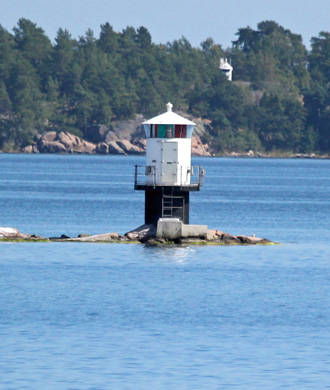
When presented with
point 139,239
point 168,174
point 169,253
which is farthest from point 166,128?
point 169,253

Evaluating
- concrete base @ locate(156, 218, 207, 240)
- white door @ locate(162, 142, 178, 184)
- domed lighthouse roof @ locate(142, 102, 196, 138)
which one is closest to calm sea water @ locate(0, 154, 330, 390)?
concrete base @ locate(156, 218, 207, 240)

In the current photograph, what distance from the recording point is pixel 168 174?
4609 cm

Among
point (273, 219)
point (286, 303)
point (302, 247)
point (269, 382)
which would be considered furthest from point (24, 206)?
point (269, 382)

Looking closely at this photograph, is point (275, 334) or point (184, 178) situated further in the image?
point (184, 178)

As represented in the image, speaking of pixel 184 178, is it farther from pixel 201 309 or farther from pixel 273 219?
pixel 273 219

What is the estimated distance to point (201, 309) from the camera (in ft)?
112

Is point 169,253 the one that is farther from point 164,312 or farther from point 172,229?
point 164,312

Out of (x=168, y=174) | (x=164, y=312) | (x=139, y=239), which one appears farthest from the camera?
(x=139, y=239)

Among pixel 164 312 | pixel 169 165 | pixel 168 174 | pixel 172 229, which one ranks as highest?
pixel 169 165

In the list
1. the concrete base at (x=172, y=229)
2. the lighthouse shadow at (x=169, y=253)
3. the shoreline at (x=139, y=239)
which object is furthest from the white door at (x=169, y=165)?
the lighthouse shadow at (x=169, y=253)

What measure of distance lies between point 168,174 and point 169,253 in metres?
3.59

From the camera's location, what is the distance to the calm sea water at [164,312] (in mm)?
25688

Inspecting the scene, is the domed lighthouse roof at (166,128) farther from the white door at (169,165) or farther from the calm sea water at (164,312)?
the calm sea water at (164,312)

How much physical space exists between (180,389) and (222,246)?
24218 mm
